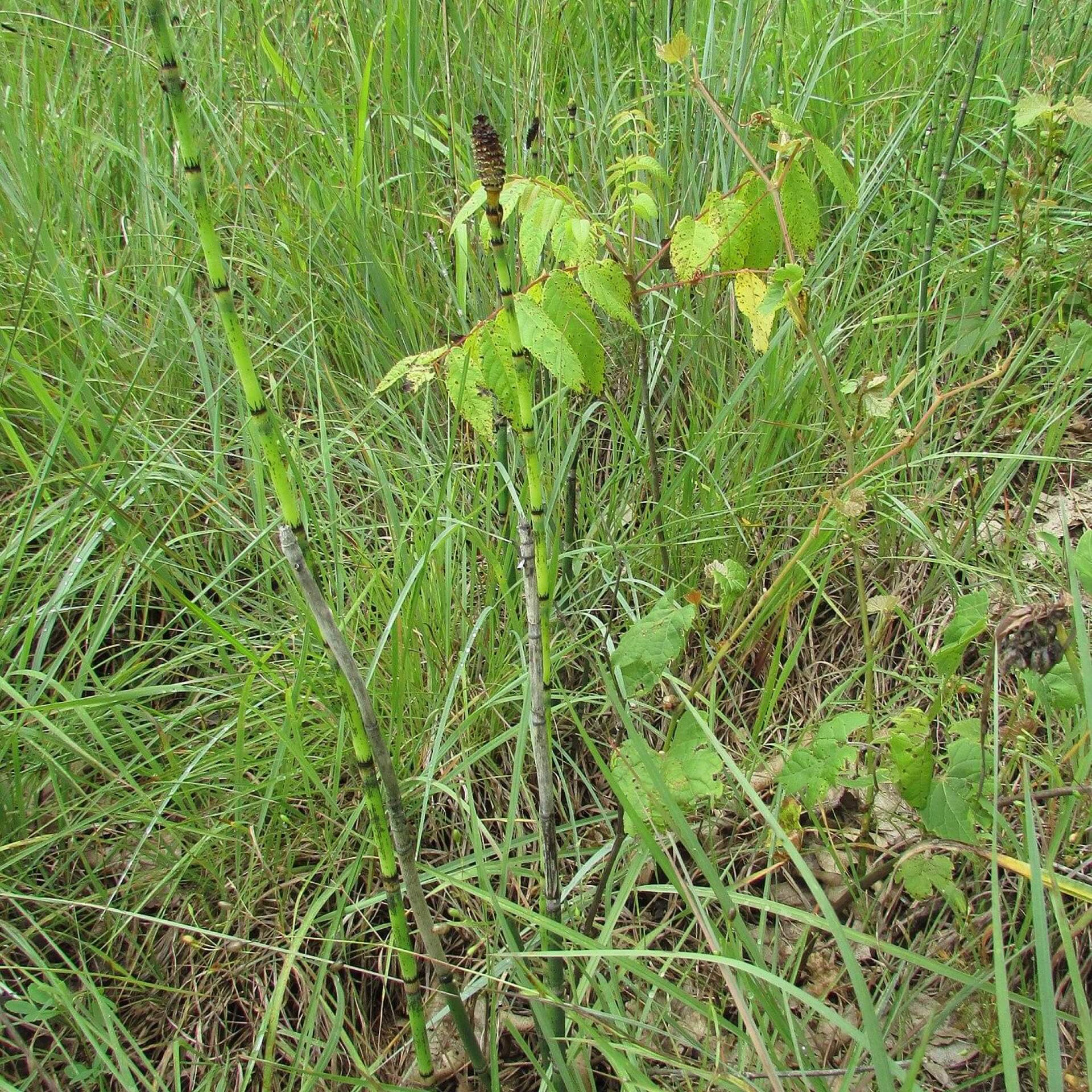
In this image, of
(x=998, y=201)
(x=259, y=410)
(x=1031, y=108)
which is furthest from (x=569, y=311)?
(x=998, y=201)

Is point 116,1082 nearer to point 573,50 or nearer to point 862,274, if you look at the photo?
point 862,274

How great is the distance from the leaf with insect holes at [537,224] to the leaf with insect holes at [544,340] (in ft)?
0.29

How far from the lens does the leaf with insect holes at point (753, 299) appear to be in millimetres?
1201

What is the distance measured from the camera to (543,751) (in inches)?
39.3

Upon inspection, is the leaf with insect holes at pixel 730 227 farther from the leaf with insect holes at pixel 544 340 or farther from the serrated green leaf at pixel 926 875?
the serrated green leaf at pixel 926 875

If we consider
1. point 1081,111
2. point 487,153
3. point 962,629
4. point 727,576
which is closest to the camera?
point 487,153

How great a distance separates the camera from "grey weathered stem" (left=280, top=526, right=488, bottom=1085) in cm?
79

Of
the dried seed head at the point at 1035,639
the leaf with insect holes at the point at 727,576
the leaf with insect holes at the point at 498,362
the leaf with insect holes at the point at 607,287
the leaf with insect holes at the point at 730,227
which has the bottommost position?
the leaf with insect holes at the point at 727,576

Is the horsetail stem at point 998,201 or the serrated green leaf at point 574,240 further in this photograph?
the horsetail stem at point 998,201

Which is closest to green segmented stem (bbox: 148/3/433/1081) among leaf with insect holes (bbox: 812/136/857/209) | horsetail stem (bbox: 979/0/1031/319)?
leaf with insect holes (bbox: 812/136/857/209)

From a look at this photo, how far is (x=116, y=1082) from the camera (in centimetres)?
129

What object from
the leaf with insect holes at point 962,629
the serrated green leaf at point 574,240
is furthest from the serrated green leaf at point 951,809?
the serrated green leaf at point 574,240

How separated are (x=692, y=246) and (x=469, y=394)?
0.38 meters

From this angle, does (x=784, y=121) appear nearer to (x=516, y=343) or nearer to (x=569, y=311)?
(x=569, y=311)
